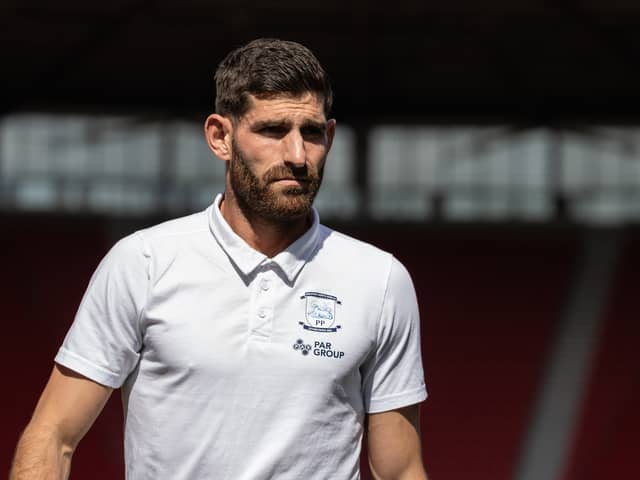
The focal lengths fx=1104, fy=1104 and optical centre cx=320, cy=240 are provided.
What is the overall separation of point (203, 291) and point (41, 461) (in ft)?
1.33

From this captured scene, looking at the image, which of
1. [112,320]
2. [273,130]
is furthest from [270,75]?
[112,320]

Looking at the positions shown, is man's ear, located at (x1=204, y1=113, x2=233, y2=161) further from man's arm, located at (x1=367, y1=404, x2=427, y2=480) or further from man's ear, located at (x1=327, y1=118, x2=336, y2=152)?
man's arm, located at (x1=367, y1=404, x2=427, y2=480)

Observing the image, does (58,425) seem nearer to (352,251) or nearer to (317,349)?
(317,349)

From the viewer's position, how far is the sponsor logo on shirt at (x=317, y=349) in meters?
1.95

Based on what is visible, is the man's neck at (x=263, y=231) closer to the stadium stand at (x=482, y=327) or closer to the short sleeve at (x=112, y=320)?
the short sleeve at (x=112, y=320)

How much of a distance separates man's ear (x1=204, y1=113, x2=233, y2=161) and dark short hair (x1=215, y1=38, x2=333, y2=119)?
0.02 meters

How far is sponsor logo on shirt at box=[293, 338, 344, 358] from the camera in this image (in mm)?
1946

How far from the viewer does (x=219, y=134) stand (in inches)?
80.0

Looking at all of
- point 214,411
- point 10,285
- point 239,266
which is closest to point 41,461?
point 214,411

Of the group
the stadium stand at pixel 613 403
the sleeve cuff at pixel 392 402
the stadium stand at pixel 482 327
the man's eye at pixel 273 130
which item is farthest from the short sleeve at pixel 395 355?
the stadium stand at pixel 613 403

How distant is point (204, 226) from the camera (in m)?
2.09

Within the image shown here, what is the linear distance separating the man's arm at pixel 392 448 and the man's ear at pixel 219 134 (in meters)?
0.58

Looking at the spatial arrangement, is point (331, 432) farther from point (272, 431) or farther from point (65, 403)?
point (65, 403)

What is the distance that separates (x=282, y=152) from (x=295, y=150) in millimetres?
30
